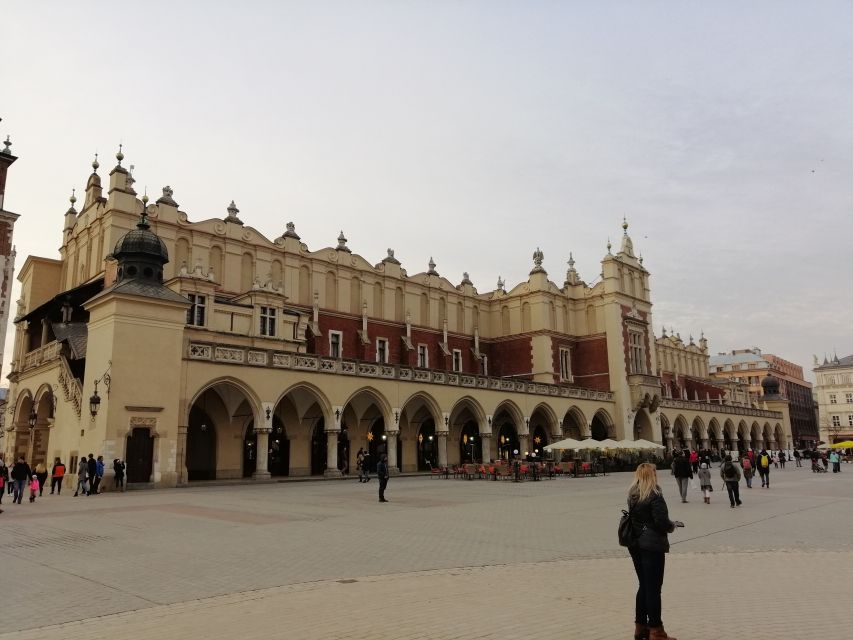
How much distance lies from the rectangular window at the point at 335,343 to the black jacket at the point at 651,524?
1449 inches

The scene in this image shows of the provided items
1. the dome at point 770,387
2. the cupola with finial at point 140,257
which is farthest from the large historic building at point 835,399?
the cupola with finial at point 140,257

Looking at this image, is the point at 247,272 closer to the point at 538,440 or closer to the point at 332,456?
the point at 332,456

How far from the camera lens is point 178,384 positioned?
2697cm

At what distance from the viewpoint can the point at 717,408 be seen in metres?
66.4

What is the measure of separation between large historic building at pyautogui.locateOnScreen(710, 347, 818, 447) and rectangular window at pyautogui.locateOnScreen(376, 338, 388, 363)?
2737 inches

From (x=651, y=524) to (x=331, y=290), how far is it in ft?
126

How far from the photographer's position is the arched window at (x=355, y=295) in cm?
4434

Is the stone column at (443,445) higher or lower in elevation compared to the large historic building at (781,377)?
lower

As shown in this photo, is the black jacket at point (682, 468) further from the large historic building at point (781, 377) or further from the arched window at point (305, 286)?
the large historic building at point (781, 377)

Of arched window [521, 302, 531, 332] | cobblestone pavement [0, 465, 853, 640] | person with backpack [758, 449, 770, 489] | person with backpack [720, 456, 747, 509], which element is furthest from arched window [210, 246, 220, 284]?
person with backpack [720, 456, 747, 509]

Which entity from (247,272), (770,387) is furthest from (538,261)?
(770,387)

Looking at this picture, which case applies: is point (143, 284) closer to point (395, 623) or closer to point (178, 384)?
point (178, 384)

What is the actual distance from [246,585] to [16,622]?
2.45 meters

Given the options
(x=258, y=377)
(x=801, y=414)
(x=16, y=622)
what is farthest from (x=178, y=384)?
(x=801, y=414)
